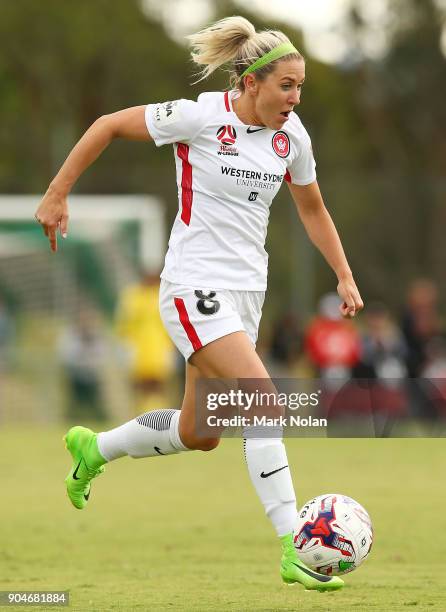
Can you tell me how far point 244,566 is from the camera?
7.50 m

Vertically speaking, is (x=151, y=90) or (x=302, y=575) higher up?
(x=302, y=575)

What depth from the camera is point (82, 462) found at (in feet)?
23.0

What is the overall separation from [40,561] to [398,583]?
6.41 ft

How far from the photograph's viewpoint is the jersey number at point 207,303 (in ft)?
20.3

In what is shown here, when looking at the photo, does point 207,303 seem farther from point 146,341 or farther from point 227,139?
point 146,341

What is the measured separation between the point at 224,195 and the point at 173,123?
1.25ft

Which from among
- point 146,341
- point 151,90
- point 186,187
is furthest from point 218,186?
point 151,90

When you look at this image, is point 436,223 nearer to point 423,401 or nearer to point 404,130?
point 423,401

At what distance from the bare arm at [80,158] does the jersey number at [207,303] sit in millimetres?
641

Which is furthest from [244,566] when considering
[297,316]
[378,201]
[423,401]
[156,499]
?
[378,201]

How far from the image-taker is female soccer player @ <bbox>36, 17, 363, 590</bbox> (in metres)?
6.13

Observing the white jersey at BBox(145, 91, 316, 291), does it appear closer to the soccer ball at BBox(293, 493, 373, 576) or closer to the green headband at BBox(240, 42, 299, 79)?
the green headband at BBox(240, 42, 299, 79)

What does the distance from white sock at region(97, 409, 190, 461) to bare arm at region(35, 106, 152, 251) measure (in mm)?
988

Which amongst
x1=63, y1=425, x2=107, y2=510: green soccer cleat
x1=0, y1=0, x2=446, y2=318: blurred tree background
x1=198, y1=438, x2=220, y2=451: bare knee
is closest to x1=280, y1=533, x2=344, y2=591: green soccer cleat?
x1=198, y1=438, x2=220, y2=451: bare knee
